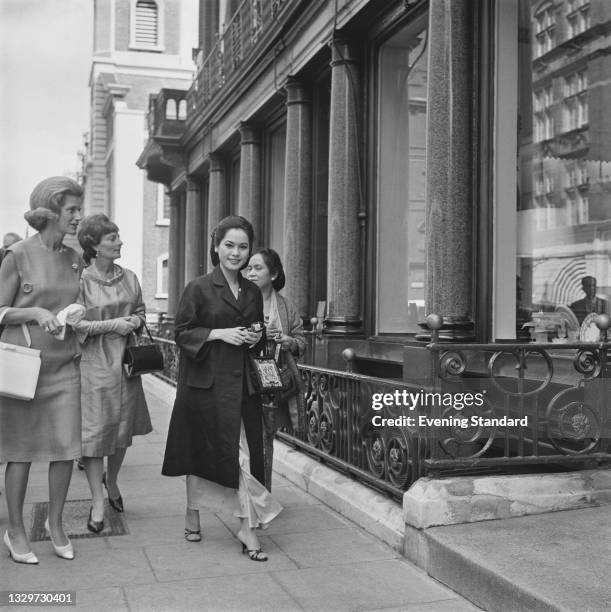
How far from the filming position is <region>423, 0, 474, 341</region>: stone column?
6.46 m

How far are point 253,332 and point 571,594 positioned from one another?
2.23 metres

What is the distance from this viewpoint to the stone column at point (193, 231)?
17.9 metres

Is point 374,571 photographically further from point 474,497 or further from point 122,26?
point 122,26

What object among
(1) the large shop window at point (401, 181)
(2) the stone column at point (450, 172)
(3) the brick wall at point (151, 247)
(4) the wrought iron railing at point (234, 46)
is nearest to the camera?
(2) the stone column at point (450, 172)

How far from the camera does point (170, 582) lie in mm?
4484

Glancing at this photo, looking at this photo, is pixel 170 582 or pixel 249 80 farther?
pixel 249 80

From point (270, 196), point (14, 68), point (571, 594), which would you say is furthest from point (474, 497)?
point (270, 196)

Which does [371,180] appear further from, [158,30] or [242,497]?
[158,30]

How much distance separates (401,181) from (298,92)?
2.64 metres

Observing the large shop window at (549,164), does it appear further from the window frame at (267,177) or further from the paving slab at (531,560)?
the window frame at (267,177)

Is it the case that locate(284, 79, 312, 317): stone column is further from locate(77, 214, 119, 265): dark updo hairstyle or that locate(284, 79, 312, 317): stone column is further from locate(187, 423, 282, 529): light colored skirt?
locate(187, 423, 282, 529): light colored skirt

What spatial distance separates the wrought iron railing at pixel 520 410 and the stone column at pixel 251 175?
832cm

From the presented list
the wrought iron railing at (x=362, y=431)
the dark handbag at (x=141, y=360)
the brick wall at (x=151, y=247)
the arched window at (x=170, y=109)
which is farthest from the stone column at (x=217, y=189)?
the brick wall at (x=151, y=247)

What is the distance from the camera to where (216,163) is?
51.9ft
